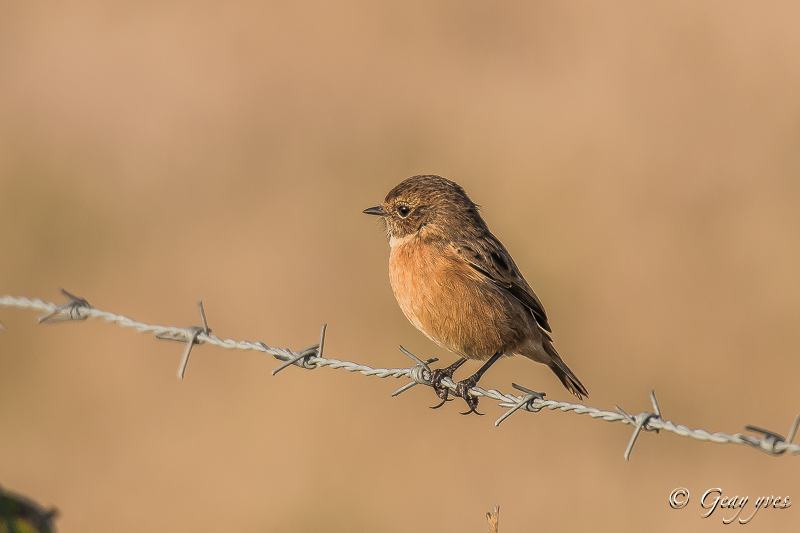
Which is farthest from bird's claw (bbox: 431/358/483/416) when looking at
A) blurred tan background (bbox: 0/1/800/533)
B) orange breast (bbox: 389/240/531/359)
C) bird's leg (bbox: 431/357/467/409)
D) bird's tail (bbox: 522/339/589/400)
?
blurred tan background (bbox: 0/1/800/533)

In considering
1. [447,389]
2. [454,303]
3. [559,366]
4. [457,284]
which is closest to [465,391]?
[447,389]

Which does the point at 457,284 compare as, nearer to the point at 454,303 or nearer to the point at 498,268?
the point at 454,303

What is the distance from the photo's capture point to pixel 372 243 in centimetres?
1075

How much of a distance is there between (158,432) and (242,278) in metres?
2.52

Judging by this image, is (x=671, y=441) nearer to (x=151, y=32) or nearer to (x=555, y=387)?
(x=555, y=387)

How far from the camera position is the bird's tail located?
578 cm

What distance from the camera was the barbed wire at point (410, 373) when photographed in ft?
9.48

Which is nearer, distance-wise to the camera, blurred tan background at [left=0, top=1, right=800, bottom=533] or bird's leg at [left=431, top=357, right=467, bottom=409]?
bird's leg at [left=431, top=357, right=467, bottom=409]

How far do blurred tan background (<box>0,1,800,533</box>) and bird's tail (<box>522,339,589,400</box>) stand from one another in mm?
2208

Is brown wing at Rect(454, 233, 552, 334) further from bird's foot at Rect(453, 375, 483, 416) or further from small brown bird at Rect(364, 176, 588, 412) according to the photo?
bird's foot at Rect(453, 375, 483, 416)

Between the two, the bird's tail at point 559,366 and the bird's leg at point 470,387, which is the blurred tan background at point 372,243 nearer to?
the bird's tail at point 559,366

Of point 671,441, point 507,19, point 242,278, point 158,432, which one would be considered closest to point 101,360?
point 158,432

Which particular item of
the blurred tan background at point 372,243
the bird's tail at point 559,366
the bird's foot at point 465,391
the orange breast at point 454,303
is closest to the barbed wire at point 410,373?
the bird's foot at point 465,391

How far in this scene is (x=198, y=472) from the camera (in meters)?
8.51
